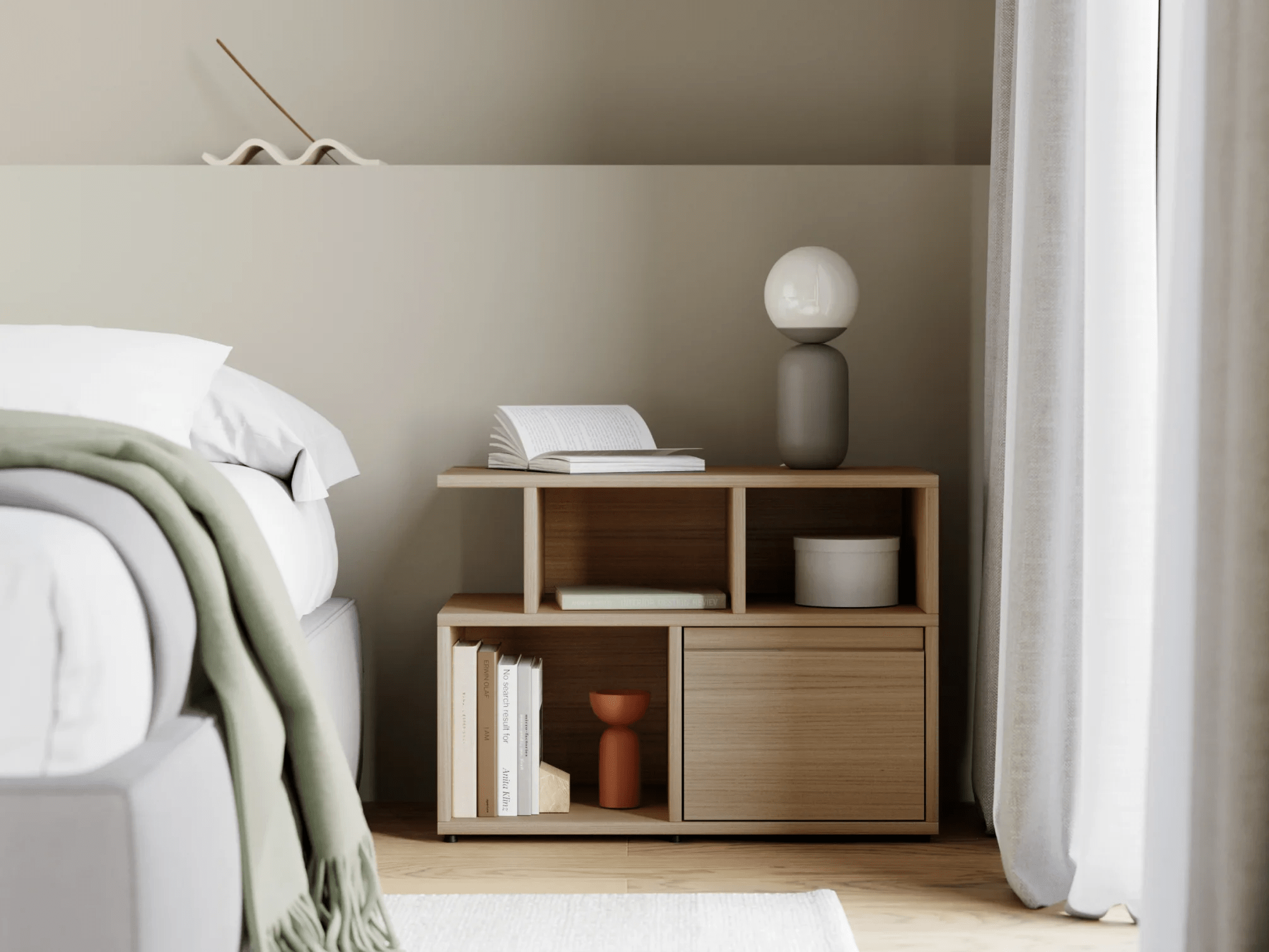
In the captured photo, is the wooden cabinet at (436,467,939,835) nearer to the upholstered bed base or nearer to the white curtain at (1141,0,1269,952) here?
the upholstered bed base

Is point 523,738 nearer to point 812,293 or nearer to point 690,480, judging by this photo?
point 690,480

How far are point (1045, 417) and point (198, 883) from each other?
50.9 inches

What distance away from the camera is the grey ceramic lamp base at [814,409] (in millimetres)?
2217

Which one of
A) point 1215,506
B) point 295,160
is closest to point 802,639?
point 1215,506

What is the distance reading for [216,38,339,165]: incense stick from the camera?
8.38 ft

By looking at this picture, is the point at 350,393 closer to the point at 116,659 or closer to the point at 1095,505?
the point at 116,659

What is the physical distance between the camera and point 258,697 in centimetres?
137

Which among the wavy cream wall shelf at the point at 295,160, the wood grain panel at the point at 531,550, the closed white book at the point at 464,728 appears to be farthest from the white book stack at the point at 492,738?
the wavy cream wall shelf at the point at 295,160

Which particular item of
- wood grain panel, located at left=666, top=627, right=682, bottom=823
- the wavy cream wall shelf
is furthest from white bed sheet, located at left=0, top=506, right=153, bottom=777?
the wavy cream wall shelf

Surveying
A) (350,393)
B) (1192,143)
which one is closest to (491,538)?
(350,393)

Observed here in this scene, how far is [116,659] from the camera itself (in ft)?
3.88

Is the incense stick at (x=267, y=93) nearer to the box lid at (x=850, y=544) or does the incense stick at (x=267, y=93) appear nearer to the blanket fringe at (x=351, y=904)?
the box lid at (x=850, y=544)

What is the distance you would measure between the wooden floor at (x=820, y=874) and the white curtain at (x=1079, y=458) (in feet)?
0.29

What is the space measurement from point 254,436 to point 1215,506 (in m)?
1.60
